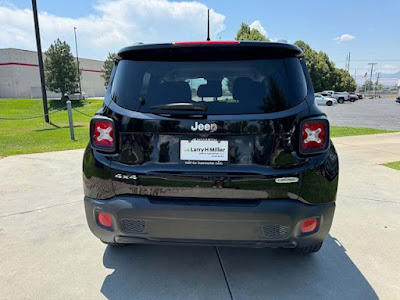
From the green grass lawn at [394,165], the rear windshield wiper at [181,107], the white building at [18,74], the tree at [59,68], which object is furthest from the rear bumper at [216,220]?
the white building at [18,74]

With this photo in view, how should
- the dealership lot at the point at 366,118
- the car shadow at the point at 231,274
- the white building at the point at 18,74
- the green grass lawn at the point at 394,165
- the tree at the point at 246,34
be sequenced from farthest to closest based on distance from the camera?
the white building at the point at 18,74, the tree at the point at 246,34, the dealership lot at the point at 366,118, the green grass lawn at the point at 394,165, the car shadow at the point at 231,274

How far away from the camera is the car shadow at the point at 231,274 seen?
7.00ft

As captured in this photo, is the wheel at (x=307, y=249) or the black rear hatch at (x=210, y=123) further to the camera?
the wheel at (x=307, y=249)

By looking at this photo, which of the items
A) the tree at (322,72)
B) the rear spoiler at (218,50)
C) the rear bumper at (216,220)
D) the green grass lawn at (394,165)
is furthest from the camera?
the tree at (322,72)

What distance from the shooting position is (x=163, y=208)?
6.19ft

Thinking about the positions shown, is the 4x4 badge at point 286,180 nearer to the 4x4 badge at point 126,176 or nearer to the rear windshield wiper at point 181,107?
the rear windshield wiper at point 181,107

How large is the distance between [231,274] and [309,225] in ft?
2.63

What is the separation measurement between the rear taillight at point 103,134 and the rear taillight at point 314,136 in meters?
1.27

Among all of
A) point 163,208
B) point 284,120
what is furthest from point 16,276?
point 284,120

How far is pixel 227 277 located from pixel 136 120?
142 centimetres

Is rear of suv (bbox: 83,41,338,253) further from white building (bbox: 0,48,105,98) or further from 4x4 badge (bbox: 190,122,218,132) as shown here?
white building (bbox: 0,48,105,98)

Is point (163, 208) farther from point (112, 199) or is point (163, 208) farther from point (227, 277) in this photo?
point (227, 277)

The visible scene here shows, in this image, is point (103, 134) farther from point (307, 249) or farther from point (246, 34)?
point (246, 34)

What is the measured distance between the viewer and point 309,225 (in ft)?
6.40
